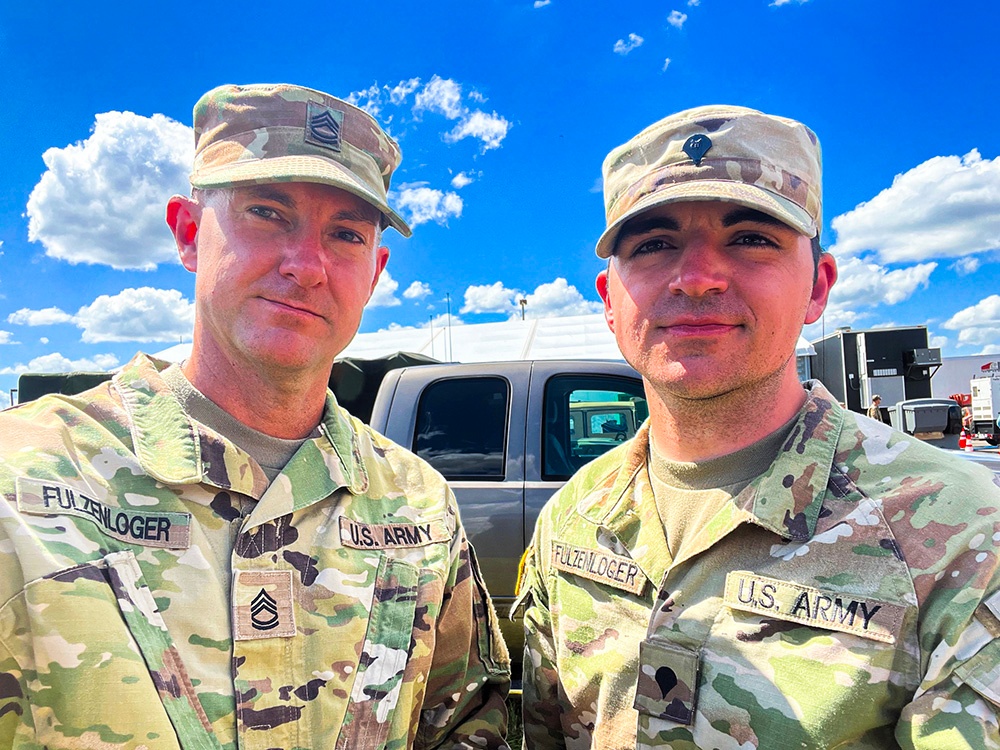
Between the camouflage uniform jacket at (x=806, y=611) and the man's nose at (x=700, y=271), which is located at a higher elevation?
the man's nose at (x=700, y=271)

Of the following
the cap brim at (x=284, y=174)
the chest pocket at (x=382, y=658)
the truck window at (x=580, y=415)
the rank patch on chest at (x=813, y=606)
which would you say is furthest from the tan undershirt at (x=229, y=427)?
the truck window at (x=580, y=415)

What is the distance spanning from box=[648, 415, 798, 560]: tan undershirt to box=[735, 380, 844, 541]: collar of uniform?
1.7 inches

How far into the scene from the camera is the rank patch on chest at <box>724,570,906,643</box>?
3.96 ft

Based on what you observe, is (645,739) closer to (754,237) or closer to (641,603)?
(641,603)

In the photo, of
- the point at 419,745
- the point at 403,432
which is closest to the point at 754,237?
the point at 419,745

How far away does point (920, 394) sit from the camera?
13.2 meters

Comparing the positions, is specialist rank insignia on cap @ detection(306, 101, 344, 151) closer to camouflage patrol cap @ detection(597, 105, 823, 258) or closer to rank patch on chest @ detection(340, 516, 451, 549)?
camouflage patrol cap @ detection(597, 105, 823, 258)

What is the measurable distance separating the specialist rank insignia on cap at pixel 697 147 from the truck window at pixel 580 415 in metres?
2.04

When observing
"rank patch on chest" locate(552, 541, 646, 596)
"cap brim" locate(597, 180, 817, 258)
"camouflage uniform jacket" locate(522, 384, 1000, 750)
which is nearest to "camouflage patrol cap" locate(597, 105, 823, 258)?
"cap brim" locate(597, 180, 817, 258)

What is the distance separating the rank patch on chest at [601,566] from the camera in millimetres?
1510

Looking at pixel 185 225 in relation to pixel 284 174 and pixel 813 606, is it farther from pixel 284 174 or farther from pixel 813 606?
pixel 813 606

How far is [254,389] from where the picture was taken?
153 centimetres

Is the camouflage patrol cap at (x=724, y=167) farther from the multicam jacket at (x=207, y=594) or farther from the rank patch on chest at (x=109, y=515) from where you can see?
the rank patch on chest at (x=109, y=515)

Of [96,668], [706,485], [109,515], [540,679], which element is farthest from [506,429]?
[96,668]
